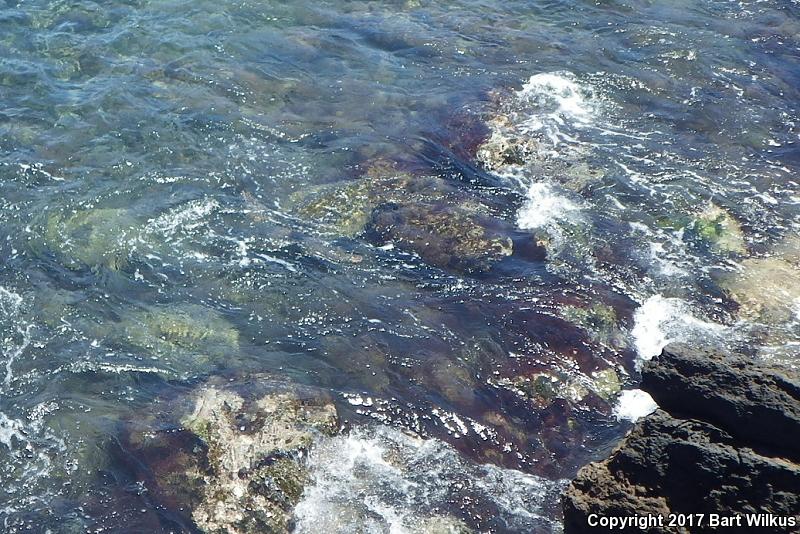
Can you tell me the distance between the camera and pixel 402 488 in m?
9.14

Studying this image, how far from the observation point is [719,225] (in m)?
12.9

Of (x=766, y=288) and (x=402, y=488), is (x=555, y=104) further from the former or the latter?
(x=402, y=488)

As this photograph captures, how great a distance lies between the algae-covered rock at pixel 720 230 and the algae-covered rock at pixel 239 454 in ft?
22.8

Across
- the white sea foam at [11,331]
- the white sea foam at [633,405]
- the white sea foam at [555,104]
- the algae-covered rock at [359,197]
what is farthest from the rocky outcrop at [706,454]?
the white sea foam at [555,104]

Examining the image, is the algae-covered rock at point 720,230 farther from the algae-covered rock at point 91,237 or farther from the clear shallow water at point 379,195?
the algae-covered rock at point 91,237

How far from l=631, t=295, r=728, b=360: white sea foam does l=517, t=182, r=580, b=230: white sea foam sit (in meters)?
2.28

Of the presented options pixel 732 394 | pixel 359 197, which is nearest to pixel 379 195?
pixel 359 197

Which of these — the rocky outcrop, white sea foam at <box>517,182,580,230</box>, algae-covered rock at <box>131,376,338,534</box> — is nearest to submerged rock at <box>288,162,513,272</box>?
white sea foam at <box>517,182,580,230</box>

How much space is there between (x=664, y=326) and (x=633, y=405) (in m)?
1.58

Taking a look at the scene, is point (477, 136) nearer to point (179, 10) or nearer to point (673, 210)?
point (673, 210)

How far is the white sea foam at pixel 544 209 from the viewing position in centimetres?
1301

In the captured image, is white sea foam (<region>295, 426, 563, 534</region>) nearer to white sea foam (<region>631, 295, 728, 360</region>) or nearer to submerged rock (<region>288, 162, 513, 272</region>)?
white sea foam (<region>631, 295, 728, 360</region>)

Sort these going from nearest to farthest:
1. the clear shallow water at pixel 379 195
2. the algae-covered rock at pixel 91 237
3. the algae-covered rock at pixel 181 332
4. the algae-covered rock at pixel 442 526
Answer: the algae-covered rock at pixel 442 526 → the clear shallow water at pixel 379 195 → the algae-covered rock at pixel 181 332 → the algae-covered rock at pixel 91 237

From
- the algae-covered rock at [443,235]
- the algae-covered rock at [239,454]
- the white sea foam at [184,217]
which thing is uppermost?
the algae-covered rock at [443,235]
